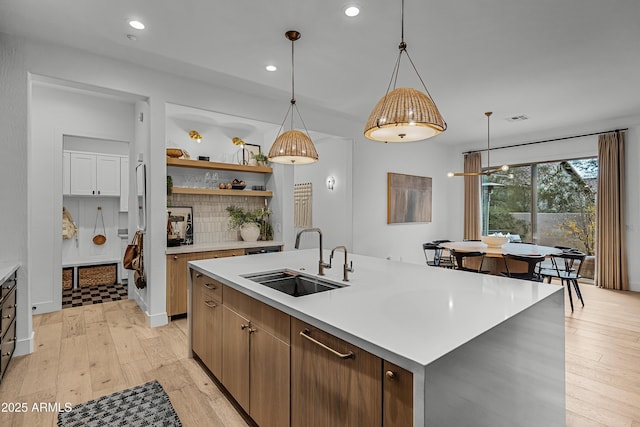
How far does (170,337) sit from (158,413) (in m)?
1.31

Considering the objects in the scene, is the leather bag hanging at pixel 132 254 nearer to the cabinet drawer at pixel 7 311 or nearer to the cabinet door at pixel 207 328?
the cabinet drawer at pixel 7 311

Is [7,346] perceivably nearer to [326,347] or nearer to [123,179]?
[326,347]

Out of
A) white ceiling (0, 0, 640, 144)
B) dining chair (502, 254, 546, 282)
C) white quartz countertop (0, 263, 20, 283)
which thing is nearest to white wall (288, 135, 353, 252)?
white ceiling (0, 0, 640, 144)

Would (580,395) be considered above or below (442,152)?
below

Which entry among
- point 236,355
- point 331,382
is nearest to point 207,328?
point 236,355

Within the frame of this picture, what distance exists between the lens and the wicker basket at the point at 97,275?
17.6 ft

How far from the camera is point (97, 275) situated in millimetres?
5496

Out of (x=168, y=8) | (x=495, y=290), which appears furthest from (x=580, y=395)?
(x=168, y=8)

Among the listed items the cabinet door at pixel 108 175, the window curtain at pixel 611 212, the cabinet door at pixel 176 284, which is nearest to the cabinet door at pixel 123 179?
the cabinet door at pixel 108 175

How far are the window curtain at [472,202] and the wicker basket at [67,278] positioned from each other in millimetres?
7330

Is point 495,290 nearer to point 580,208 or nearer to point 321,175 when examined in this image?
point 321,175

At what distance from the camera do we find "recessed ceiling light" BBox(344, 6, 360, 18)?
7.98 feet

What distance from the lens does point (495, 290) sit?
1.73 metres

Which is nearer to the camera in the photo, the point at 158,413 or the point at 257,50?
the point at 158,413
